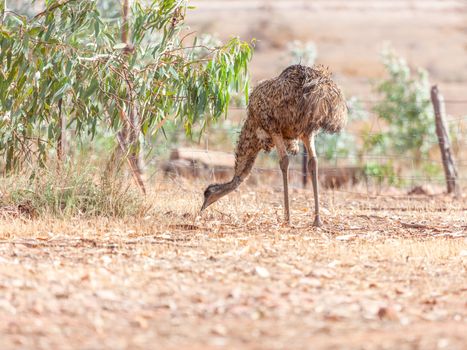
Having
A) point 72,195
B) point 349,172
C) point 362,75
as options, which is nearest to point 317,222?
point 72,195

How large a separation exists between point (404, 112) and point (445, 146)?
3399 mm

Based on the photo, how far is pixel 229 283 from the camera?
5.80m

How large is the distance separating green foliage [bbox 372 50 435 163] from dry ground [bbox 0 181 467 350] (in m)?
6.74

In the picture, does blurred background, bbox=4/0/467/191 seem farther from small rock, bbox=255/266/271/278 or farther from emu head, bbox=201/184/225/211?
small rock, bbox=255/266/271/278

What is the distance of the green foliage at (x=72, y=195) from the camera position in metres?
8.42

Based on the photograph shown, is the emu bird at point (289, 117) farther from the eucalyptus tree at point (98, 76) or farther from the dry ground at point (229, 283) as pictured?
the dry ground at point (229, 283)

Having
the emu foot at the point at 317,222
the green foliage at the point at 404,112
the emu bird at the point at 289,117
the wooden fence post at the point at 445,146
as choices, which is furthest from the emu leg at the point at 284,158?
the green foliage at the point at 404,112

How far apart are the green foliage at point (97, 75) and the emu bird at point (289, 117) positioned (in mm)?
398

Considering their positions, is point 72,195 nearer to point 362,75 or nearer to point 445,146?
point 445,146

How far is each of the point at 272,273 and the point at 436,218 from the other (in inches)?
164

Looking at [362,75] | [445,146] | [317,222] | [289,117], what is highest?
[362,75]

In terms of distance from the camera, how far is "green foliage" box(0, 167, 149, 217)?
27.6 feet

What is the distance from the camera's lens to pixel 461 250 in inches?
287

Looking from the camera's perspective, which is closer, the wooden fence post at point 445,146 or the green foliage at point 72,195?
the green foliage at point 72,195
